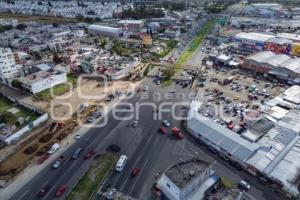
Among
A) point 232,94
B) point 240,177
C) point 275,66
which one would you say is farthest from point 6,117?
point 275,66

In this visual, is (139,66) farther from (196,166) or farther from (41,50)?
(196,166)

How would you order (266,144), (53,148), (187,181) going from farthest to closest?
(53,148) < (266,144) < (187,181)

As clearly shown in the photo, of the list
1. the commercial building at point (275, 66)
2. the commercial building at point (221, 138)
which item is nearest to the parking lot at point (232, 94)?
the commercial building at point (275, 66)

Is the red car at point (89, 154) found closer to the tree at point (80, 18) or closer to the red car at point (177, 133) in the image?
the red car at point (177, 133)

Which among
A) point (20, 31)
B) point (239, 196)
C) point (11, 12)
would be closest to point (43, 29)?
point (20, 31)

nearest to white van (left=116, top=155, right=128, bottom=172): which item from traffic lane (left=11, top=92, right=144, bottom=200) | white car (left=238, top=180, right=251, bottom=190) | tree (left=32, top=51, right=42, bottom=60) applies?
traffic lane (left=11, top=92, right=144, bottom=200)

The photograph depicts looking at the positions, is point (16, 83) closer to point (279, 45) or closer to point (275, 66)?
point (275, 66)
